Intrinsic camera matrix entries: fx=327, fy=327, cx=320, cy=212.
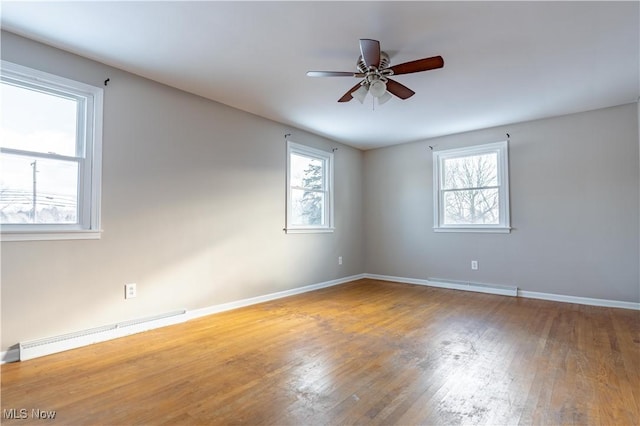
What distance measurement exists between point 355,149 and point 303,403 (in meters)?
4.89

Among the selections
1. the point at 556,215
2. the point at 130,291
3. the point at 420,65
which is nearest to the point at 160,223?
the point at 130,291

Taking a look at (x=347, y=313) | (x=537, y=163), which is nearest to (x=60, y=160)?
(x=347, y=313)

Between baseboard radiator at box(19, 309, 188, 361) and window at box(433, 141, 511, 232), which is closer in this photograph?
baseboard radiator at box(19, 309, 188, 361)

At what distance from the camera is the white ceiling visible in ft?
7.36

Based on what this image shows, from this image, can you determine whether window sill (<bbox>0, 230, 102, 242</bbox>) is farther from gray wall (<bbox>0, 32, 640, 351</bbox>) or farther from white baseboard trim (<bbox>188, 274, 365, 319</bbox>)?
white baseboard trim (<bbox>188, 274, 365, 319</bbox>)

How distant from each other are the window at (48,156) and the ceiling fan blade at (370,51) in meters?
2.38

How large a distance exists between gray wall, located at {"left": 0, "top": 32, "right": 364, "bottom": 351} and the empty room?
0.02m

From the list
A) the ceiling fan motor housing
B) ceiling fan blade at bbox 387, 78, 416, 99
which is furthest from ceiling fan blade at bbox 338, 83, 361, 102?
ceiling fan blade at bbox 387, 78, 416, 99

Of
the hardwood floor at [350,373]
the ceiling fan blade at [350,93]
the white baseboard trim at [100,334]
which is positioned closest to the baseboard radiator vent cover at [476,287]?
the hardwood floor at [350,373]

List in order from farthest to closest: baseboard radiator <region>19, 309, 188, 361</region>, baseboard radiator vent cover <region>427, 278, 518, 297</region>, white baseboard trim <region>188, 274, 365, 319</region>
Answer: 1. baseboard radiator vent cover <region>427, 278, 518, 297</region>
2. white baseboard trim <region>188, 274, 365, 319</region>
3. baseboard radiator <region>19, 309, 188, 361</region>

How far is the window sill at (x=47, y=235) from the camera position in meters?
2.46

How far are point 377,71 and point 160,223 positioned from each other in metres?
2.55

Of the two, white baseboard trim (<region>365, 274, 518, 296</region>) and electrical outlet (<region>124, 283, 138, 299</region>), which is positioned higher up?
electrical outlet (<region>124, 283, 138, 299</region>)

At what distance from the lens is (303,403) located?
73.5 inches
